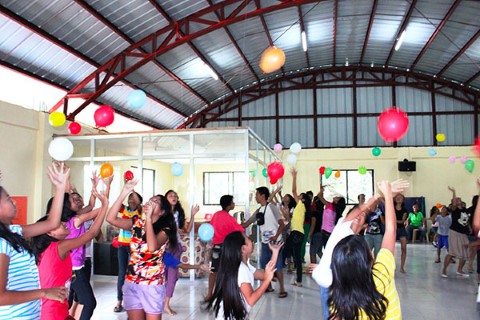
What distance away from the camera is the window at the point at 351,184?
1548 cm

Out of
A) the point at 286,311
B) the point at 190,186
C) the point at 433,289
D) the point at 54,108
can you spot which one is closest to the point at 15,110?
the point at 54,108

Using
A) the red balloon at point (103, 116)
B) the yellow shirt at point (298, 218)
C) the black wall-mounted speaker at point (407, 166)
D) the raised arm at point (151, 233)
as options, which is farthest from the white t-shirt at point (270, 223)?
the black wall-mounted speaker at point (407, 166)

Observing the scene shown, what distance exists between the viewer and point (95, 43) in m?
9.78

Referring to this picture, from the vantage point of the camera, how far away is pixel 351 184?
15.5m

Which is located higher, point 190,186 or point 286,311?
point 190,186

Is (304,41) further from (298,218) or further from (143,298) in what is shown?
(143,298)

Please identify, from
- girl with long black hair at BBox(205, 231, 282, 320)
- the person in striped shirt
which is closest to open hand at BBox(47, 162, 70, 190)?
the person in striped shirt

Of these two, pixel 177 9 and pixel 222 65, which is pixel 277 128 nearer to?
pixel 222 65

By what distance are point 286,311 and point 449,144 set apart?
522 inches

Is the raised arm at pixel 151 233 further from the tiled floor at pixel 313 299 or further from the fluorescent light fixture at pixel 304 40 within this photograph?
the fluorescent light fixture at pixel 304 40

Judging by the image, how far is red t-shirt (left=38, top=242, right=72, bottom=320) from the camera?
7.73 feet

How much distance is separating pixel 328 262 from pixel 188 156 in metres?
4.91

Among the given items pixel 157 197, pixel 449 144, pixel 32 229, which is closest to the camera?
pixel 32 229

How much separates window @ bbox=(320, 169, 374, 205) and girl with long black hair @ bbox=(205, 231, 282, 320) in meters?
13.4
